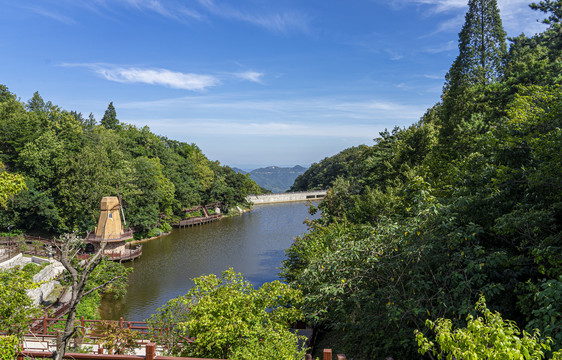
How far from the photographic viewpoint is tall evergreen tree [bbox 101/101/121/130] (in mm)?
59938

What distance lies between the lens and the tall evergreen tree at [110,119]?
59938mm

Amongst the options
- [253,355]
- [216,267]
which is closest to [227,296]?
[253,355]

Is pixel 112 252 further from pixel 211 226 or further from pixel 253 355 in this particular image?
pixel 253 355

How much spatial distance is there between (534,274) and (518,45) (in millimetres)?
21833

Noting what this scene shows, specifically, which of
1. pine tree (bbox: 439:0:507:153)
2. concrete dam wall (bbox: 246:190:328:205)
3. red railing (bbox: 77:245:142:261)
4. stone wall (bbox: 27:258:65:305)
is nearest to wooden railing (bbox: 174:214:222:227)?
red railing (bbox: 77:245:142:261)

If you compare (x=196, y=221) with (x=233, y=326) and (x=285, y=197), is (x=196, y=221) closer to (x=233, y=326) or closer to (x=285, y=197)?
(x=285, y=197)

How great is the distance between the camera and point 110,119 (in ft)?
198

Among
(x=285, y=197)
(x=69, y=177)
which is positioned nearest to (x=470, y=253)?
(x=69, y=177)

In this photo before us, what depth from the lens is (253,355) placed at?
5.92m

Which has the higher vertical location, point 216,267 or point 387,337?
point 387,337

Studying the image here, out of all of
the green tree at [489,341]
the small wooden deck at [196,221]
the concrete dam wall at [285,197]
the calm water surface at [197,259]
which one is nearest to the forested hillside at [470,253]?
the green tree at [489,341]

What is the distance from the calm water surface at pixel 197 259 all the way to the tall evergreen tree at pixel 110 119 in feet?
96.2

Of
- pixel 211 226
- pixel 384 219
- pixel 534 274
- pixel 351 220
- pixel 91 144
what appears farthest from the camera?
pixel 211 226

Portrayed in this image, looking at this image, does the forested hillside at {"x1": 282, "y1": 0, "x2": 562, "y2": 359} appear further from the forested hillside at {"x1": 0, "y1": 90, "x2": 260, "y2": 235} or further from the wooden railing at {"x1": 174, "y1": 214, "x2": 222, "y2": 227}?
the wooden railing at {"x1": 174, "y1": 214, "x2": 222, "y2": 227}
